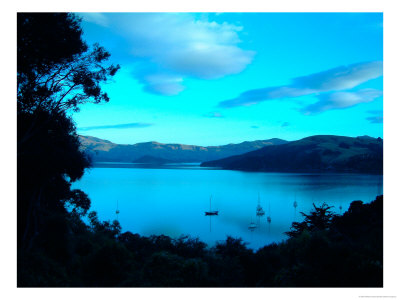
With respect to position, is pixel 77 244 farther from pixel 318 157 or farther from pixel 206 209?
pixel 318 157

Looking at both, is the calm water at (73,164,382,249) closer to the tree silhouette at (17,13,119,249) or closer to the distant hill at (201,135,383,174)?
the tree silhouette at (17,13,119,249)

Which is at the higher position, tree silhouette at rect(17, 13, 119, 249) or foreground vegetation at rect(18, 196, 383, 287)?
tree silhouette at rect(17, 13, 119, 249)

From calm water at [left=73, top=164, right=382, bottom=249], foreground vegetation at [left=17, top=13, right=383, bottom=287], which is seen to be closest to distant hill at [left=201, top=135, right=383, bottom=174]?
calm water at [left=73, top=164, right=382, bottom=249]

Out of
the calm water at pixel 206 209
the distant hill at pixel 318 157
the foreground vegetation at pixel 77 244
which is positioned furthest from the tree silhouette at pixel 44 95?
the distant hill at pixel 318 157

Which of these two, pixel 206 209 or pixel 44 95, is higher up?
pixel 44 95

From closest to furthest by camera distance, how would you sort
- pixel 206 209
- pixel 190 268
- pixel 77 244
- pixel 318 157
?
pixel 190 268, pixel 77 244, pixel 206 209, pixel 318 157

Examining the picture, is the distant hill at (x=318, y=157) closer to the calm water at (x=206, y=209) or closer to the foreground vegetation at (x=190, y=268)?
the calm water at (x=206, y=209)

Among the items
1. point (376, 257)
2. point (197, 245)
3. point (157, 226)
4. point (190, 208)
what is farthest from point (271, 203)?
point (376, 257)

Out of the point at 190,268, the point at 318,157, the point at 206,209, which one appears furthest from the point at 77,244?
the point at 318,157
